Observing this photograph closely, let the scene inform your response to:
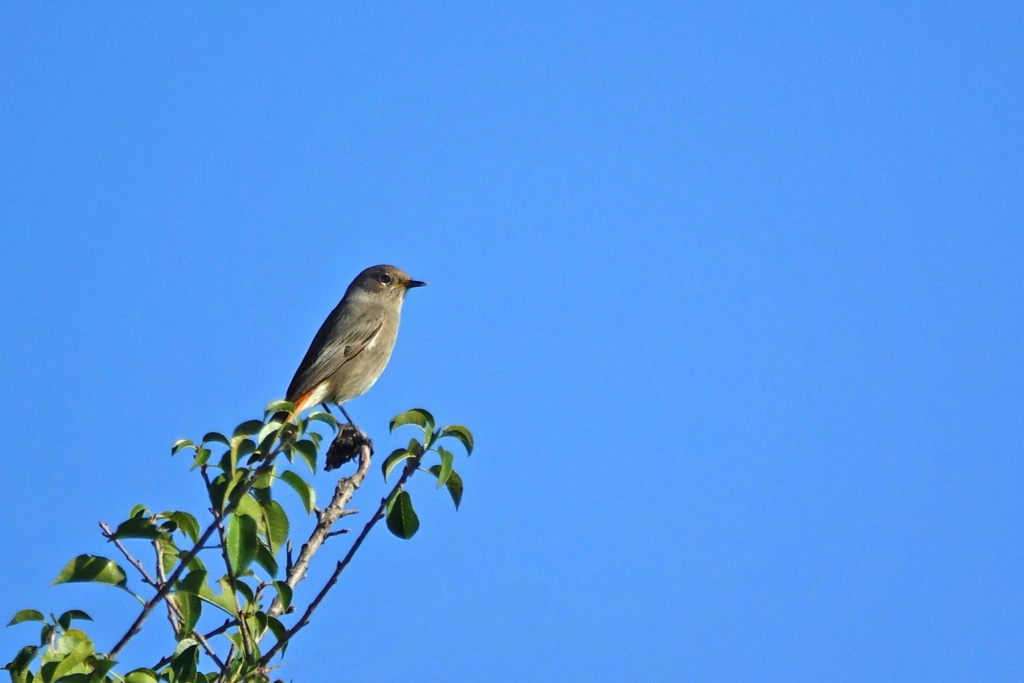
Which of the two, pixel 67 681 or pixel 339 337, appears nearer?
pixel 67 681

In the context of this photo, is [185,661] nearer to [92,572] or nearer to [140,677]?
[140,677]

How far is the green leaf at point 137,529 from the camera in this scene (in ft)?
12.3

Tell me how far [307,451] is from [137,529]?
2.39 ft

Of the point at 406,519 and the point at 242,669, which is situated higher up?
the point at 406,519

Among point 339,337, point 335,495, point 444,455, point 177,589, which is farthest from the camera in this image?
point 339,337

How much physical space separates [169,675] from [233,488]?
75 cm

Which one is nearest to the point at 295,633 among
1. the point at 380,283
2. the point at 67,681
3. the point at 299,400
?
the point at 67,681

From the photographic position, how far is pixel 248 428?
4.06m

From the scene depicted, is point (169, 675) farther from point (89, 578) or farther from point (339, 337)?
point (339, 337)

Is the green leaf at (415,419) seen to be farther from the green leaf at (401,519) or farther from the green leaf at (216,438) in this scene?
the green leaf at (216,438)

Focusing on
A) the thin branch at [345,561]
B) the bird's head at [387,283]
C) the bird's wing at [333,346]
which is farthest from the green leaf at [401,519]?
the bird's head at [387,283]

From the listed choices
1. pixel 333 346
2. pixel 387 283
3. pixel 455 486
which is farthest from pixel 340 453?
pixel 387 283

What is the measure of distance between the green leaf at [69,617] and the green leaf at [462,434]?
1551mm

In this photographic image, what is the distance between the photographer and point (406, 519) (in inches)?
174
